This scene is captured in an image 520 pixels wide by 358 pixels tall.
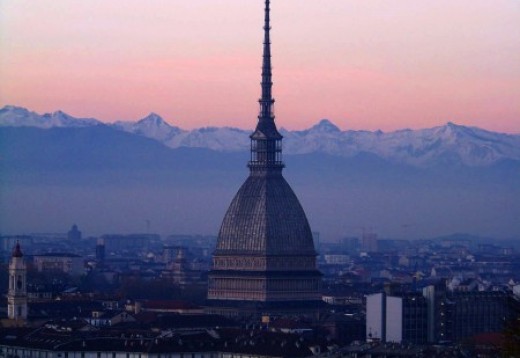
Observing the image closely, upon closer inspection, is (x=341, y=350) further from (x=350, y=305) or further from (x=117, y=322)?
(x=350, y=305)

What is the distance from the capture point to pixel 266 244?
13600 centimetres

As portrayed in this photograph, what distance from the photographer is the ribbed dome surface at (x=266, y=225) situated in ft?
446

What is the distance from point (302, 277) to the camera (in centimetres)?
13612

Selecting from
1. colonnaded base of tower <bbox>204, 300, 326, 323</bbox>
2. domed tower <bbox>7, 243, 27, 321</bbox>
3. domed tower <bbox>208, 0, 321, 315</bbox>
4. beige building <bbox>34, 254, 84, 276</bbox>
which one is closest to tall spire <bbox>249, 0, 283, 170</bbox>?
domed tower <bbox>208, 0, 321, 315</bbox>

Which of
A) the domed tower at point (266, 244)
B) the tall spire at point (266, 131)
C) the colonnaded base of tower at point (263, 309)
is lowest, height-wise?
the colonnaded base of tower at point (263, 309)

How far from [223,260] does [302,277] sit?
4320 mm

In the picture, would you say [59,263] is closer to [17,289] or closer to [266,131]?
[266,131]

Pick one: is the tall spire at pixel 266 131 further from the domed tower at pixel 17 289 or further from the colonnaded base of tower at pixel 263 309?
the domed tower at pixel 17 289

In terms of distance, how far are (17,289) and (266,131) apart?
2562cm

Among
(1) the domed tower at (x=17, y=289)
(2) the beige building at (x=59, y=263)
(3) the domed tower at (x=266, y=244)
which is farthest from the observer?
(2) the beige building at (x=59, y=263)

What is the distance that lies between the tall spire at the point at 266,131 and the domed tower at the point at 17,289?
77.7ft

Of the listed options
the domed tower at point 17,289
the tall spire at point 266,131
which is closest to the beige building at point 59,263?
the tall spire at point 266,131

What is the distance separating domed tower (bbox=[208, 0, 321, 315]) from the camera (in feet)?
443

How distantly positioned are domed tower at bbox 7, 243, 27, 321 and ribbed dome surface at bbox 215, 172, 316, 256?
71.6 feet
